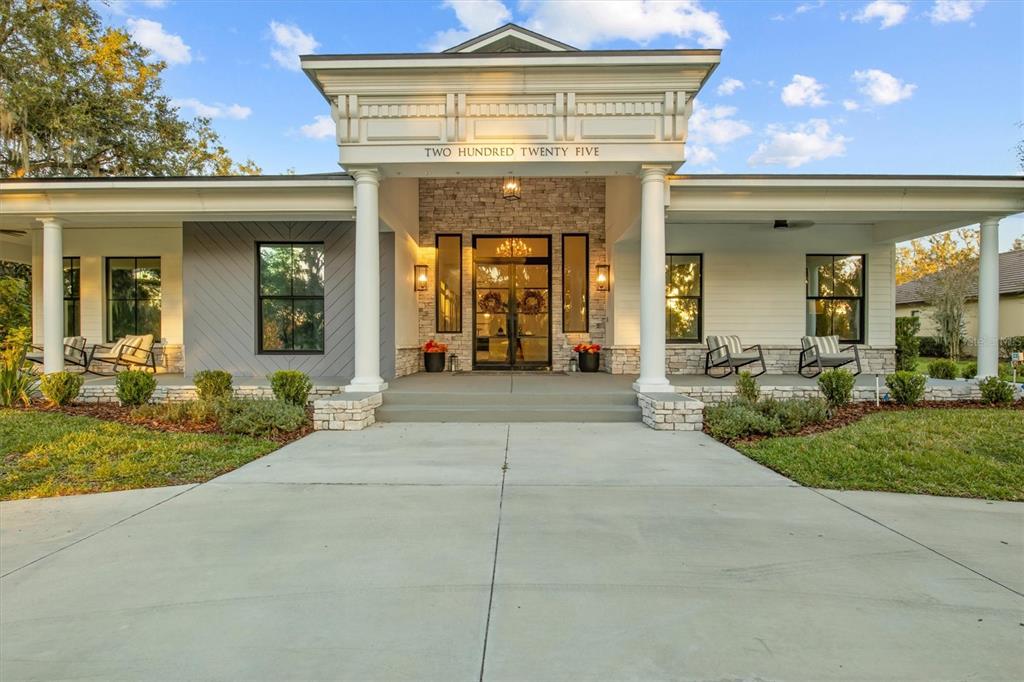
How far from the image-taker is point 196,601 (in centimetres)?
249

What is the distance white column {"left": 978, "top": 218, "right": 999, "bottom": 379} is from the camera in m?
8.49

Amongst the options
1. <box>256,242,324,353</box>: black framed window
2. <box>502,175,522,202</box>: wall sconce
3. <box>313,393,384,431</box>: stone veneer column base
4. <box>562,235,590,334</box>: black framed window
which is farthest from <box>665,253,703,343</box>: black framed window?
<box>256,242,324,353</box>: black framed window

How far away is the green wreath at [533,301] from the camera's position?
11742 mm

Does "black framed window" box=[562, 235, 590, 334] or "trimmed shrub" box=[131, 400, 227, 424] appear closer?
"trimmed shrub" box=[131, 400, 227, 424]

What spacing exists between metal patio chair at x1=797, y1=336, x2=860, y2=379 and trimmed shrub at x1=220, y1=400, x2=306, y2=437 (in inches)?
375

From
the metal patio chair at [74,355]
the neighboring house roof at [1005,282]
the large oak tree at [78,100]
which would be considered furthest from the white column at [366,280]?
the neighboring house roof at [1005,282]

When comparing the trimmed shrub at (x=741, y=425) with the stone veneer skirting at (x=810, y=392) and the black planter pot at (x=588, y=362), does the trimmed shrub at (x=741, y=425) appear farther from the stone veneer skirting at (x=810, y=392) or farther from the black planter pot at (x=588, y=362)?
the black planter pot at (x=588, y=362)

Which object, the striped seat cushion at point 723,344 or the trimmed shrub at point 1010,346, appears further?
the trimmed shrub at point 1010,346

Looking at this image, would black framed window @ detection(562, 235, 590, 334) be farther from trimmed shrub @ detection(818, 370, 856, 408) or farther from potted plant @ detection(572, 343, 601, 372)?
trimmed shrub @ detection(818, 370, 856, 408)

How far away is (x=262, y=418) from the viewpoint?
6.48m

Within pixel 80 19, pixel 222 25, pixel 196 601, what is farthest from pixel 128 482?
pixel 80 19

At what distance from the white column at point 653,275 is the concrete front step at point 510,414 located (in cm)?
58

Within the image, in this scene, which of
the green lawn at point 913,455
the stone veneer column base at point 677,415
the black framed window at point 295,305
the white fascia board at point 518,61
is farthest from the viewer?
the black framed window at point 295,305

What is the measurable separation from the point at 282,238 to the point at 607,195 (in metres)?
6.92
